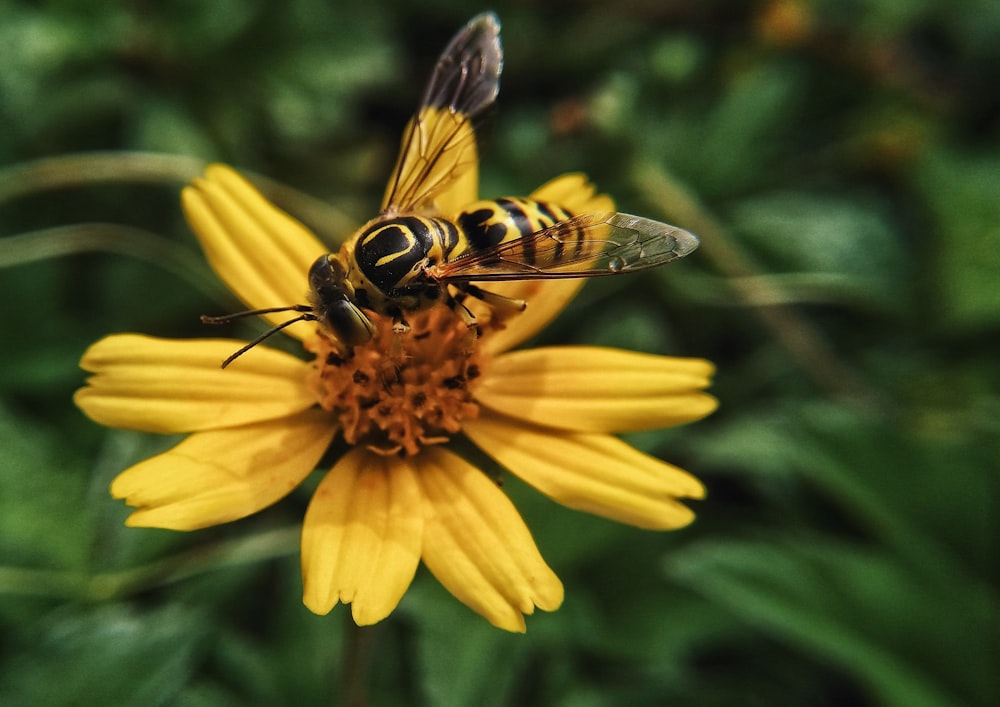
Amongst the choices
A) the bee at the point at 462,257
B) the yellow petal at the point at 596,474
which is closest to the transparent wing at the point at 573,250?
the bee at the point at 462,257

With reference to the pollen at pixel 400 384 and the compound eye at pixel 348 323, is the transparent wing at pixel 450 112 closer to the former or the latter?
the pollen at pixel 400 384

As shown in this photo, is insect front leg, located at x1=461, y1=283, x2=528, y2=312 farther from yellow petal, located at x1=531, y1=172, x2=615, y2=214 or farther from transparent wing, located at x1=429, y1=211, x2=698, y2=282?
yellow petal, located at x1=531, y1=172, x2=615, y2=214

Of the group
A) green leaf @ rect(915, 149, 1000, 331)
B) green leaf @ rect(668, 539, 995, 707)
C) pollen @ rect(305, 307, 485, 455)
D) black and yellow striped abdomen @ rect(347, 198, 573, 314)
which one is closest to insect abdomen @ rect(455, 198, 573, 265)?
black and yellow striped abdomen @ rect(347, 198, 573, 314)

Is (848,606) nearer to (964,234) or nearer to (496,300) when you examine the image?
(496,300)

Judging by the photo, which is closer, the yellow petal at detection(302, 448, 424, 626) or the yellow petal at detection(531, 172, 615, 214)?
the yellow petal at detection(302, 448, 424, 626)

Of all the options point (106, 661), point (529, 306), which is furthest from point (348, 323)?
point (106, 661)

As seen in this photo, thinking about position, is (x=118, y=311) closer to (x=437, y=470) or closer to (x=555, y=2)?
(x=437, y=470)
